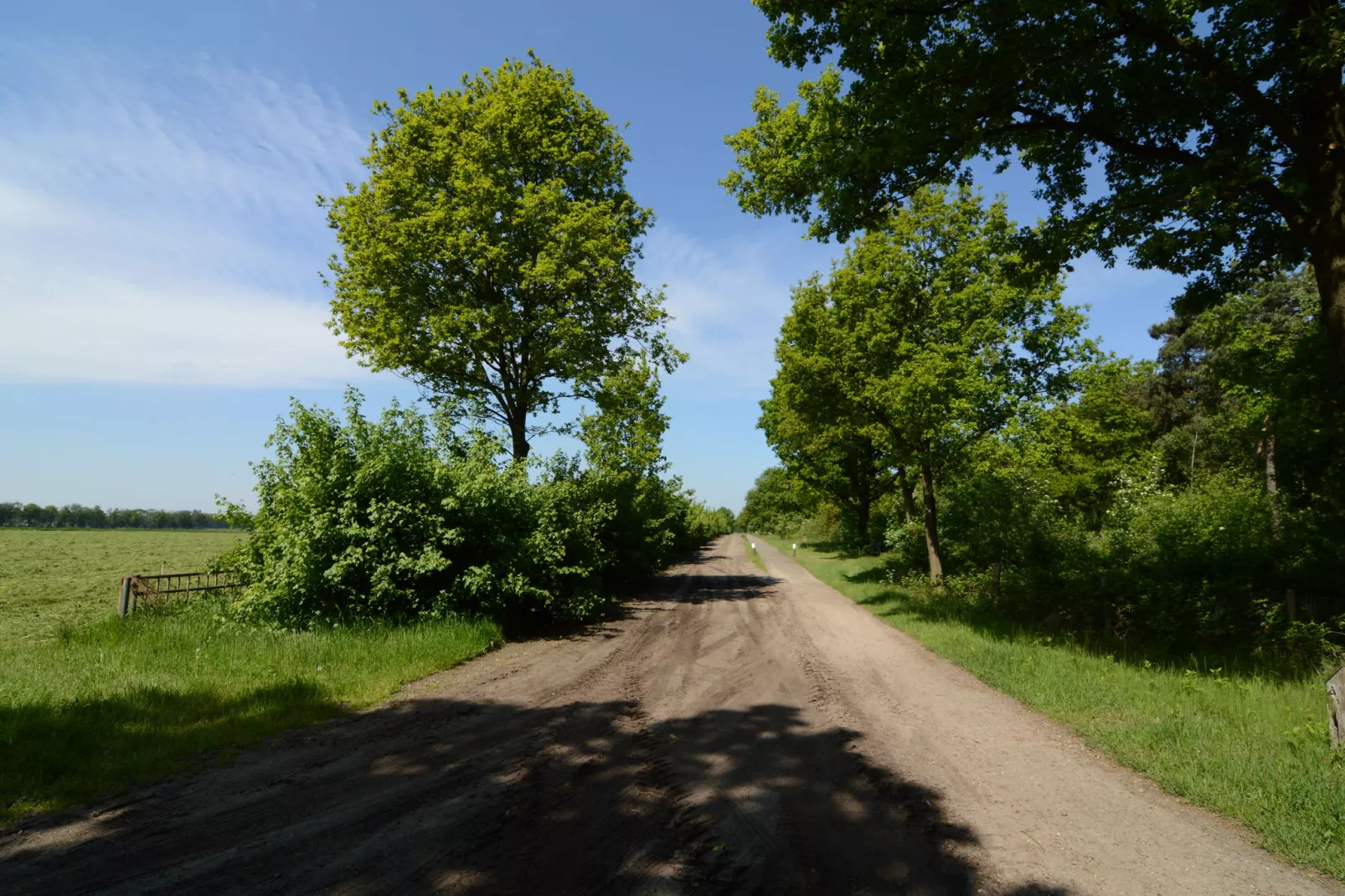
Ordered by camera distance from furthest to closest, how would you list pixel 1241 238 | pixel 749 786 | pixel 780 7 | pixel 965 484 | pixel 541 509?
pixel 965 484 → pixel 541 509 → pixel 1241 238 → pixel 780 7 → pixel 749 786

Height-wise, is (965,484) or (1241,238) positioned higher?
(1241,238)

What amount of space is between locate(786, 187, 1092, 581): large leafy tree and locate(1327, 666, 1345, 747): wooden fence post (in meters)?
11.5

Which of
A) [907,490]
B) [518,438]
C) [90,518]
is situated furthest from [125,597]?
[90,518]

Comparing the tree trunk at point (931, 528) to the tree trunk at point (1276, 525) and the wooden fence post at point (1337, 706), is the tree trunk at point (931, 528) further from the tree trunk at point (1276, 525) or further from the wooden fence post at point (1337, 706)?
the wooden fence post at point (1337, 706)

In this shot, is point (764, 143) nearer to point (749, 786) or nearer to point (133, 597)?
point (749, 786)

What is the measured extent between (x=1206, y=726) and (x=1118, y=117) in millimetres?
8446

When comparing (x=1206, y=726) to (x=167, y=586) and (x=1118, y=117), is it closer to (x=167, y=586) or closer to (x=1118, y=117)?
(x=1118, y=117)

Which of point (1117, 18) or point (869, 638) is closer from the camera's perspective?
point (1117, 18)

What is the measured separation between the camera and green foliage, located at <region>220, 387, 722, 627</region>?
11.1 meters

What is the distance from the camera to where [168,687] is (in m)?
7.48

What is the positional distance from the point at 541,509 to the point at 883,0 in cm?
1058

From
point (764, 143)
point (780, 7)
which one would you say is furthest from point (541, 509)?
point (780, 7)

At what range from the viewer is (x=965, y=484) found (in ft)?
63.5

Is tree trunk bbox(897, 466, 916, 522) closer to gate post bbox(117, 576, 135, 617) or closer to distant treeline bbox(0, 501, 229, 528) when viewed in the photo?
gate post bbox(117, 576, 135, 617)
